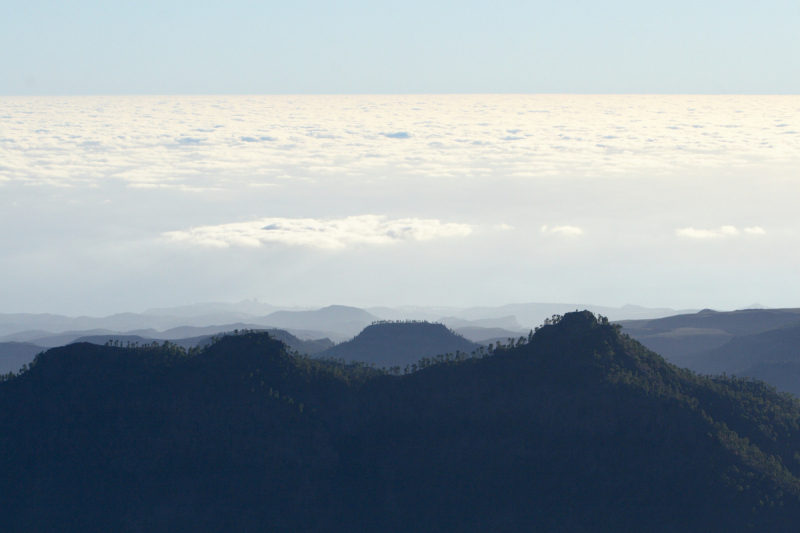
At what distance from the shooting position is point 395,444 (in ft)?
351

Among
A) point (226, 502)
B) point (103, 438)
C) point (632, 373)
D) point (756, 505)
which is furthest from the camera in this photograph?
point (632, 373)

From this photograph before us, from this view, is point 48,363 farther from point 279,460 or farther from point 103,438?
point 279,460

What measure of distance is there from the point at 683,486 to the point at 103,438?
79.7 meters

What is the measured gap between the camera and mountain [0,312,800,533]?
304 feet

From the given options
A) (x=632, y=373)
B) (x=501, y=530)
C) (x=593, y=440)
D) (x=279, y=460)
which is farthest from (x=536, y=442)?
(x=279, y=460)

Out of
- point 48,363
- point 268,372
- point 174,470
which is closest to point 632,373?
point 268,372

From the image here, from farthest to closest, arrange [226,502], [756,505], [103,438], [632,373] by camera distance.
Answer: [632,373] < [103,438] < [226,502] < [756,505]

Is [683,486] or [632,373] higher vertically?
[632,373]

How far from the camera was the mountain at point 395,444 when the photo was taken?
92688 mm

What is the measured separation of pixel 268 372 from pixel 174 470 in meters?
22.8

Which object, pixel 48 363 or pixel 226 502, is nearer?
pixel 226 502

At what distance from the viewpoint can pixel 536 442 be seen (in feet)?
330

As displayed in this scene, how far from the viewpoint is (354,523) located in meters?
96.9

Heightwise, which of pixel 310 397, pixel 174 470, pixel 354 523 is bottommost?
pixel 354 523
